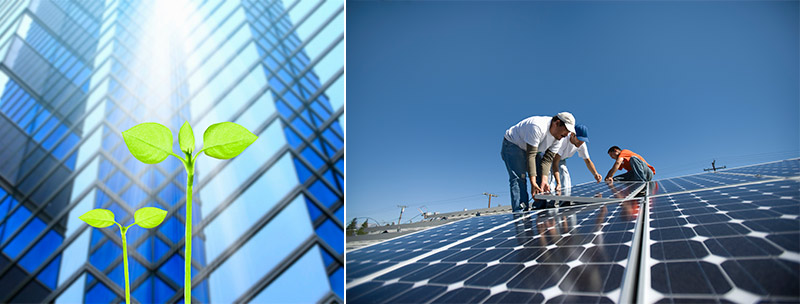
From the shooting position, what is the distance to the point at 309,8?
3.31m

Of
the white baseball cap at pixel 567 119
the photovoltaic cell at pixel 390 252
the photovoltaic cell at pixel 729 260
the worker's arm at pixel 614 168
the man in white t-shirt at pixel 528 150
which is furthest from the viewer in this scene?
the worker's arm at pixel 614 168

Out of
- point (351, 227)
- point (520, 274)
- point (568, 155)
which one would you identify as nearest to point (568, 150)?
point (568, 155)

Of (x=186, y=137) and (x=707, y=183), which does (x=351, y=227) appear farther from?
(x=707, y=183)

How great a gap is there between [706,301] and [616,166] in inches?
223

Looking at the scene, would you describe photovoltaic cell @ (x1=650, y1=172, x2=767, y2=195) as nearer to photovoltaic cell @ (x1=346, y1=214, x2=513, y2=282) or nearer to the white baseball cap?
the white baseball cap

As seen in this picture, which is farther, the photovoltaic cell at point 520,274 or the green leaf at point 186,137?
the green leaf at point 186,137

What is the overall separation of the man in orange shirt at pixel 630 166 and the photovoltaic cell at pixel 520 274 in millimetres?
4542

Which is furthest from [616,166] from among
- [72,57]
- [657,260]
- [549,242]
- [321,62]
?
[72,57]

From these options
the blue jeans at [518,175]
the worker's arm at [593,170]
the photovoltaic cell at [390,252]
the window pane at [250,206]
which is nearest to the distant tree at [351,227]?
the window pane at [250,206]

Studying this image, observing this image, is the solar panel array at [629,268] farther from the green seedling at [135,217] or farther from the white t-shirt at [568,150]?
the white t-shirt at [568,150]

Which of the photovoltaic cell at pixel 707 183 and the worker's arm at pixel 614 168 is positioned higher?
the worker's arm at pixel 614 168

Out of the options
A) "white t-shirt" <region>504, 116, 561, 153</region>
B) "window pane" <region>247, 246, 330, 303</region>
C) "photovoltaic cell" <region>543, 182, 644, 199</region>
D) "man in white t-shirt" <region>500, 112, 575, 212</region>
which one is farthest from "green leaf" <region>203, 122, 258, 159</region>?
"white t-shirt" <region>504, 116, 561, 153</region>

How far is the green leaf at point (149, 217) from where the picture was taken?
0.93 metres

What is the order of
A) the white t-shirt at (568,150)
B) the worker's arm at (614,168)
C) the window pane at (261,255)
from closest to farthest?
the window pane at (261,255), the white t-shirt at (568,150), the worker's arm at (614,168)
